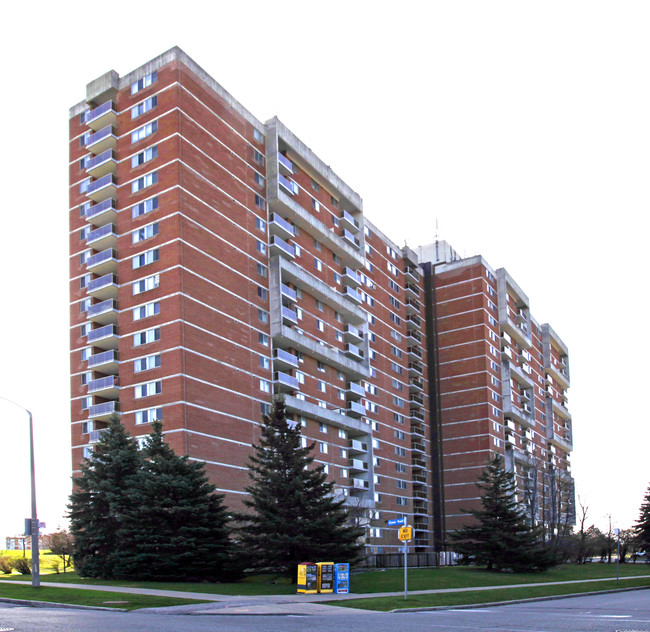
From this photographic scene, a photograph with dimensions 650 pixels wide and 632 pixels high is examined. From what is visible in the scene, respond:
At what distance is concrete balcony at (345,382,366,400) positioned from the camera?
80.8 meters

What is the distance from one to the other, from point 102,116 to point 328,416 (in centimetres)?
3349

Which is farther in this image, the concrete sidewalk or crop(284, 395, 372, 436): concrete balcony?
crop(284, 395, 372, 436): concrete balcony

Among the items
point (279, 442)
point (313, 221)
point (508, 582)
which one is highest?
point (313, 221)

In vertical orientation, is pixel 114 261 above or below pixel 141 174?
below

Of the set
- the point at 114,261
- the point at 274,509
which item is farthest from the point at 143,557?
the point at 114,261

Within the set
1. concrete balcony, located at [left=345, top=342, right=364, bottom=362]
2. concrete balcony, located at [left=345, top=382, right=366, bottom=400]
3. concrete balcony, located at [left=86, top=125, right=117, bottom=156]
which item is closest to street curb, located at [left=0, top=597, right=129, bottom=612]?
concrete balcony, located at [left=86, top=125, right=117, bottom=156]

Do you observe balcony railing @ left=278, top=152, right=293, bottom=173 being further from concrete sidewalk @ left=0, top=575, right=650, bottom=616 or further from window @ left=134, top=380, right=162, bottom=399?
concrete sidewalk @ left=0, top=575, right=650, bottom=616

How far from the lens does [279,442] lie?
42406mm

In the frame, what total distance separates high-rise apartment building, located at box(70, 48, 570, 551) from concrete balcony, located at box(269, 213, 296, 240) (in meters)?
0.18

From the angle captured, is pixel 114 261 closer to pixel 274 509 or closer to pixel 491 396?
pixel 274 509

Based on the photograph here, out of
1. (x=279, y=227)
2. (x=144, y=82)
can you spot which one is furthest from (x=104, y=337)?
(x=144, y=82)

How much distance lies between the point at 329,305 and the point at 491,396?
31.5m

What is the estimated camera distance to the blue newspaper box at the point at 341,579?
115 ft

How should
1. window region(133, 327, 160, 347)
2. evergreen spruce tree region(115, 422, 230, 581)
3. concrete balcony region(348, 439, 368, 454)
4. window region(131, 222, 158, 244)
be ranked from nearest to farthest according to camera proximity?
1. evergreen spruce tree region(115, 422, 230, 581)
2. window region(133, 327, 160, 347)
3. window region(131, 222, 158, 244)
4. concrete balcony region(348, 439, 368, 454)
